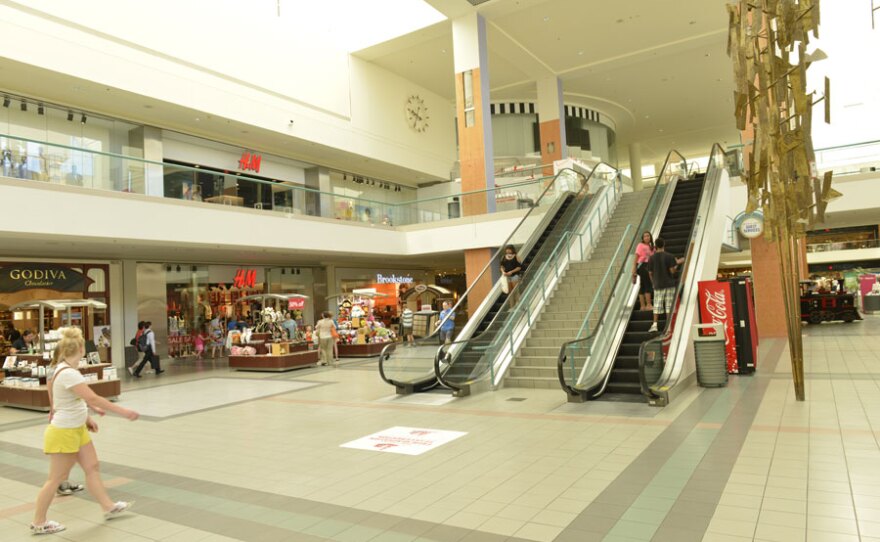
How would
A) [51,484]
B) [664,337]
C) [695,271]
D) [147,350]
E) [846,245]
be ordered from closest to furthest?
[51,484], [664,337], [695,271], [147,350], [846,245]

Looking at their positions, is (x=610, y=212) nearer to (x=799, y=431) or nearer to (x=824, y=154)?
(x=824, y=154)

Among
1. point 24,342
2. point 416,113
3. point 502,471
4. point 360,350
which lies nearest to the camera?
point 502,471

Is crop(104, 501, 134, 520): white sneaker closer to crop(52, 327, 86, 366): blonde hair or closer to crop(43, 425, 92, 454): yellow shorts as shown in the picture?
crop(43, 425, 92, 454): yellow shorts

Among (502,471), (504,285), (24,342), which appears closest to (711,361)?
(504,285)

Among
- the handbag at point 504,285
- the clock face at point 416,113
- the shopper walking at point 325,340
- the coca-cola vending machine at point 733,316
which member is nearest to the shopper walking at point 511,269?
the handbag at point 504,285

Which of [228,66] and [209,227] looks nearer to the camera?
[209,227]

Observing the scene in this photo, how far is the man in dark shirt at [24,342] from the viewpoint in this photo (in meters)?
14.0

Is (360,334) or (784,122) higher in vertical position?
(784,122)

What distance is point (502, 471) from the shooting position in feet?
17.0

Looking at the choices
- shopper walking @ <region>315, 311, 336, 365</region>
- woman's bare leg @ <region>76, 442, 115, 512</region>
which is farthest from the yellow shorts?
shopper walking @ <region>315, 311, 336, 365</region>

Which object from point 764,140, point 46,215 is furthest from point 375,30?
point 764,140

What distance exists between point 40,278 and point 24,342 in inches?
85.3

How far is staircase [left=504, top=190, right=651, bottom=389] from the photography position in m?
9.72

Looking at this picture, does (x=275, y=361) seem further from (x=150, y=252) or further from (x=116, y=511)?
(x=116, y=511)
